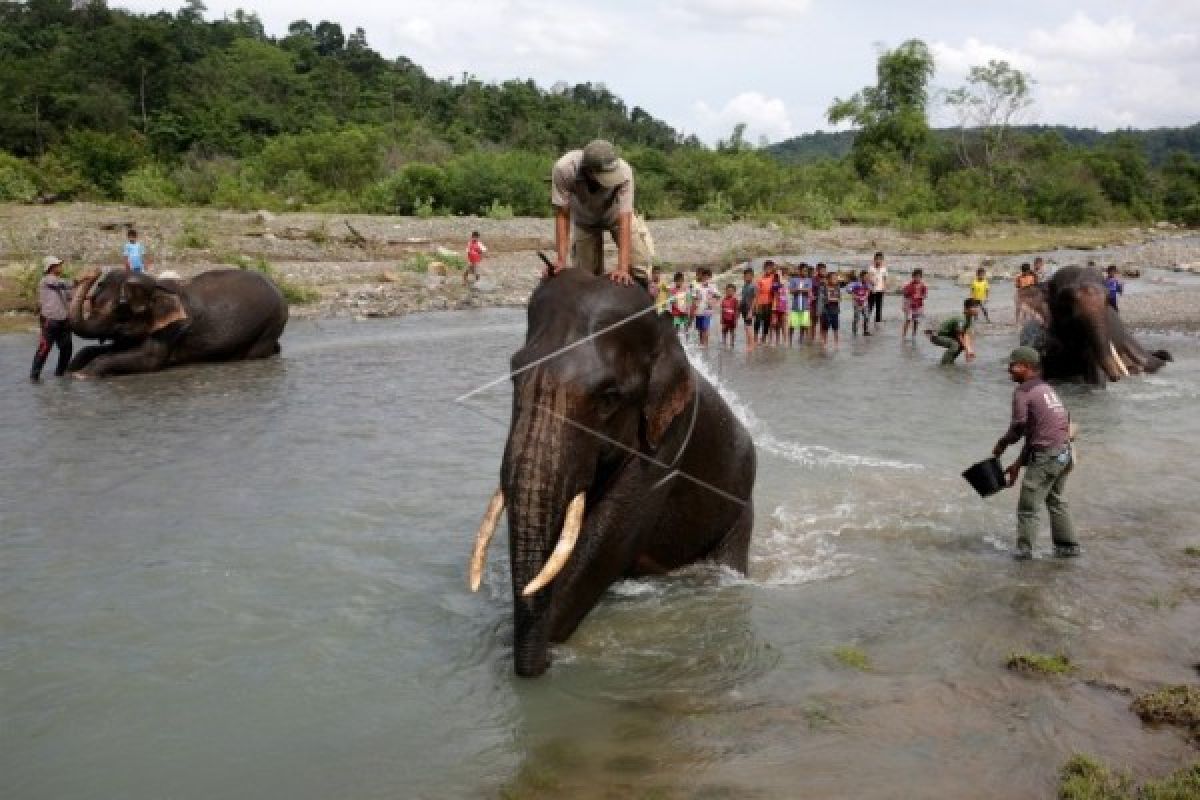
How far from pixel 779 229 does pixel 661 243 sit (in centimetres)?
894

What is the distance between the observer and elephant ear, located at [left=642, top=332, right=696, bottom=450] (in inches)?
225

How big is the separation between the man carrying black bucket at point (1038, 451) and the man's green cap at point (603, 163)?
3.23 meters

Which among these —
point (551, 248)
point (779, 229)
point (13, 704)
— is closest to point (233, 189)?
point (551, 248)

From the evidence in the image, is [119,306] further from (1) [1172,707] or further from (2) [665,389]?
(1) [1172,707]

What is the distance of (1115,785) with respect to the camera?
15.5ft

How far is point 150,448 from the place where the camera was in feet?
37.8

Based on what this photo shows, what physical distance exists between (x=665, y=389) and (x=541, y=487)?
3.60ft

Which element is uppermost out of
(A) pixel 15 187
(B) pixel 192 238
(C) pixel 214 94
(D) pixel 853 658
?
(C) pixel 214 94

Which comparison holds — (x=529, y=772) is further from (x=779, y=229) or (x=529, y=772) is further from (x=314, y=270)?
(x=779, y=229)

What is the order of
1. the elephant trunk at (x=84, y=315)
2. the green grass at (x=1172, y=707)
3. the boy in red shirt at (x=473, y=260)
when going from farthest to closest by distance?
the boy in red shirt at (x=473, y=260) → the elephant trunk at (x=84, y=315) → the green grass at (x=1172, y=707)

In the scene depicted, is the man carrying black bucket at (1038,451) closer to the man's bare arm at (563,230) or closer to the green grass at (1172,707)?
the green grass at (1172,707)

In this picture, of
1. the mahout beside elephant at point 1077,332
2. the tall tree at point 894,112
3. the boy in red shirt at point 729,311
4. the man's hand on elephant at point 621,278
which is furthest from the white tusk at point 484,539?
the tall tree at point 894,112

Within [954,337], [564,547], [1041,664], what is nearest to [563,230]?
Result: [564,547]

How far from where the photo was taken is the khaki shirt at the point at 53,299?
1481cm
